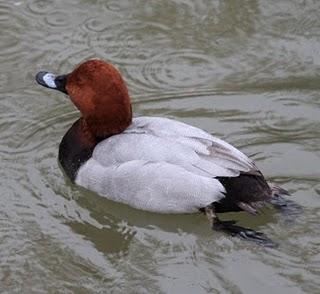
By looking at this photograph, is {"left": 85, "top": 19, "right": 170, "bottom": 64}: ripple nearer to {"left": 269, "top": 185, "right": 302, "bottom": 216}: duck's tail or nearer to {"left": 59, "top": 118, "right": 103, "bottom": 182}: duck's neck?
{"left": 59, "top": 118, "right": 103, "bottom": 182}: duck's neck

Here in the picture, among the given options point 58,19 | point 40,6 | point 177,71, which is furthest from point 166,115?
point 40,6

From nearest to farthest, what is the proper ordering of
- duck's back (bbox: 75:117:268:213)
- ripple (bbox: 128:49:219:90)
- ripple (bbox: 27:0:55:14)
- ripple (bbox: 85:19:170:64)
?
duck's back (bbox: 75:117:268:213) → ripple (bbox: 128:49:219:90) → ripple (bbox: 85:19:170:64) → ripple (bbox: 27:0:55:14)

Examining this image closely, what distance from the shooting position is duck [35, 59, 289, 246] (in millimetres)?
5367

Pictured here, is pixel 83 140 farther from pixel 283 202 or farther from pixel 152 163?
pixel 283 202

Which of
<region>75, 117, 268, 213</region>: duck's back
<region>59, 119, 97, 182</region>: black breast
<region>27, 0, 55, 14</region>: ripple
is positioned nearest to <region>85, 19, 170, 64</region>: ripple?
<region>27, 0, 55, 14</region>: ripple

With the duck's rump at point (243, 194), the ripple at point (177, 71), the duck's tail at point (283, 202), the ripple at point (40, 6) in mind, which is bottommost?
the duck's tail at point (283, 202)

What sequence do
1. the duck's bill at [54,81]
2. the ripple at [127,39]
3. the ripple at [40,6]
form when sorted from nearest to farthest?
the duck's bill at [54,81], the ripple at [127,39], the ripple at [40,6]

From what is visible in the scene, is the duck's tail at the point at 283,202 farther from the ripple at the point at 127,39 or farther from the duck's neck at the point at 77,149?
the ripple at the point at 127,39

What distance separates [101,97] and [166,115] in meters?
0.91

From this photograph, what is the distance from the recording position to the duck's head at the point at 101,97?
5684 mm

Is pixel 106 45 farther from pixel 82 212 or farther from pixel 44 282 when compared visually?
pixel 44 282

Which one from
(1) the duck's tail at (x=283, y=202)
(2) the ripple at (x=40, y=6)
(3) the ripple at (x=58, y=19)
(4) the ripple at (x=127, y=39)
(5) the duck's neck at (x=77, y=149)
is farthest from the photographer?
(2) the ripple at (x=40, y=6)

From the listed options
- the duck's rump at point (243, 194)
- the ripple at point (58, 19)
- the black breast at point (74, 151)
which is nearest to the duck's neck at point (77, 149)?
the black breast at point (74, 151)

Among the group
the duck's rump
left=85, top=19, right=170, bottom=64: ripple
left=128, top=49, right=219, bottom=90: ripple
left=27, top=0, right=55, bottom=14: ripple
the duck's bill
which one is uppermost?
the duck's bill
